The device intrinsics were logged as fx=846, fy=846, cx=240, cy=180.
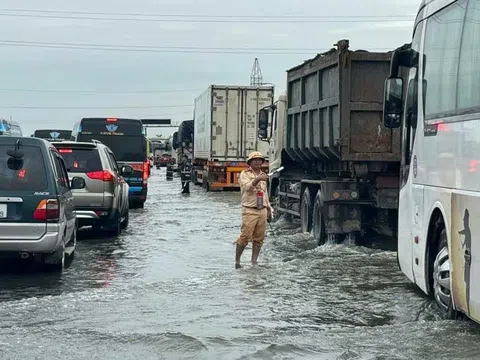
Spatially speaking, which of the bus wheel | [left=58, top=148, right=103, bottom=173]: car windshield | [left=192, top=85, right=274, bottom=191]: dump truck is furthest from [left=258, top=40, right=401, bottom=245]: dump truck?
[left=192, top=85, right=274, bottom=191]: dump truck

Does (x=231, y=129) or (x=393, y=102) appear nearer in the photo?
(x=393, y=102)

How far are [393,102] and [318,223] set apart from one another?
527 cm

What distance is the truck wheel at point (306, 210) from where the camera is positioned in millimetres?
15734

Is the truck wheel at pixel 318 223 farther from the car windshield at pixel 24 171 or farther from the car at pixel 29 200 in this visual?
the car windshield at pixel 24 171

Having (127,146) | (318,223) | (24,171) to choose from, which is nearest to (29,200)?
(24,171)

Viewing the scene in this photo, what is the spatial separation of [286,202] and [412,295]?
9148 mm

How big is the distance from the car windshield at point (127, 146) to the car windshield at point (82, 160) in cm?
966

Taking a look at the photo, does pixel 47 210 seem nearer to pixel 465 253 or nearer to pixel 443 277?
pixel 443 277

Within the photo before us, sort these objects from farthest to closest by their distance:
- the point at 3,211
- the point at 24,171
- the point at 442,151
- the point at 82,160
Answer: the point at 82,160 → the point at 24,171 → the point at 3,211 → the point at 442,151

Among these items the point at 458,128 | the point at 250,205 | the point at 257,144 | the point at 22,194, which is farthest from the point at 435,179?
the point at 257,144

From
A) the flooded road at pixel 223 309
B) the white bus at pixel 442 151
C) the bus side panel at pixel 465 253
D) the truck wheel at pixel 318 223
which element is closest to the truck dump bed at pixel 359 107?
the truck wheel at pixel 318 223

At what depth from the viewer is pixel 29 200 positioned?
33.9ft

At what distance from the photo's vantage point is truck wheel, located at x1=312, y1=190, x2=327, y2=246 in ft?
47.2

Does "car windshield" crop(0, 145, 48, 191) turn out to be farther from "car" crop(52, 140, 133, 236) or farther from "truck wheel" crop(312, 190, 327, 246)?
"truck wheel" crop(312, 190, 327, 246)
